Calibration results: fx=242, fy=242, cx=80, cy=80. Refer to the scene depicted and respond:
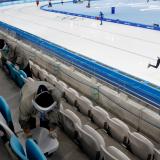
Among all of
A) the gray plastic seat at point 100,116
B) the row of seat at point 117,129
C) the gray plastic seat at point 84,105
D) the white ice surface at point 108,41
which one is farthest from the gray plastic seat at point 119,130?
the white ice surface at point 108,41

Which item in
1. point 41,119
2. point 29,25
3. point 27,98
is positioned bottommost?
point 29,25

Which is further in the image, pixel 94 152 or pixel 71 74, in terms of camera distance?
pixel 71 74

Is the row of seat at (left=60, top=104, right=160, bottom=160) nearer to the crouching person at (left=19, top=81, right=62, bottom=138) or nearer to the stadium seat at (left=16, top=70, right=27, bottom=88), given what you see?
the crouching person at (left=19, top=81, right=62, bottom=138)

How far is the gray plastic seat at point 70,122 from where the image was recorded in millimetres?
3193

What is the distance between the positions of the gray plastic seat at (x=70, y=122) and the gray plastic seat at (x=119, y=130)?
445 millimetres

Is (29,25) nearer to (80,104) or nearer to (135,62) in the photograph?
(135,62)

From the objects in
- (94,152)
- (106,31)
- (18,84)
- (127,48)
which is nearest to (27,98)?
(94,152)

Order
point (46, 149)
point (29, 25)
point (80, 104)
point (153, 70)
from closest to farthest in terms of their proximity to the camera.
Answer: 1. point (46, 149)
2. point (80, 104)
3. point (153, 70)
4. point (29, 25)

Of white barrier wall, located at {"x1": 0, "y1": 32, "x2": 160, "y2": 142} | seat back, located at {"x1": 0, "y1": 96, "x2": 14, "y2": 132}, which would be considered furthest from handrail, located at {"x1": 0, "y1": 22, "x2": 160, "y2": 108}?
seat back, located at {"x1": 0, "y1": 96, "x2": 14, "y2": 132}

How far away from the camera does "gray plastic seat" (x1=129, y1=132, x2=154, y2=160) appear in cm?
276

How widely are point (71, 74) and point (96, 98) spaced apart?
907 millimetres

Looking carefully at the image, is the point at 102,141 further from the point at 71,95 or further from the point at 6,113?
the point at 71,95

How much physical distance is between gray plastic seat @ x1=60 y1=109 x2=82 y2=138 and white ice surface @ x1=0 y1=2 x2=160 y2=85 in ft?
8.18

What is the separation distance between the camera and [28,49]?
6.78m
